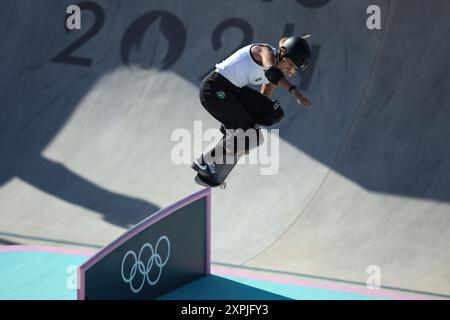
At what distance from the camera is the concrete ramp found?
34.4 feet

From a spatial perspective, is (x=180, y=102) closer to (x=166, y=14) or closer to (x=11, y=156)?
(x=166, y=14)

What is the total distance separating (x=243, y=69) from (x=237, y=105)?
37cm

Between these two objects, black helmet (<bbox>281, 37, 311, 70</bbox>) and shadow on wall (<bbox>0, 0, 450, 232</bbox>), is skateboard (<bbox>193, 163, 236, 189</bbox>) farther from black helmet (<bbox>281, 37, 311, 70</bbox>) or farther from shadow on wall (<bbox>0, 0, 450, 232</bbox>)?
shadow on wall (<bbox>0, 0, 450, 232</bbox>)

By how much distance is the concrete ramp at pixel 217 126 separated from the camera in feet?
34.4

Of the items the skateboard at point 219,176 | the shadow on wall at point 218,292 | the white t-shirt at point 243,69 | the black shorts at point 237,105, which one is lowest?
the shadow on wall at point 218,292

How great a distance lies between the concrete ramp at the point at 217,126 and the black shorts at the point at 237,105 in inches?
94.1

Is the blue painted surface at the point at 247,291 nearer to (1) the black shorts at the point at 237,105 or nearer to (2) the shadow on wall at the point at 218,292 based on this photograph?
(2) the shadow on wall at the point at 218,292

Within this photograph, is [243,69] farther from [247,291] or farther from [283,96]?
[283,96]

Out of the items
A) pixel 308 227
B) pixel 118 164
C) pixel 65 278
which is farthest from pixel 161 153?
pixel 65 278

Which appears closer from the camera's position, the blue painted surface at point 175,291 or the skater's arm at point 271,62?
the skater's arm at point 271,62

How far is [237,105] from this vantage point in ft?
27.0

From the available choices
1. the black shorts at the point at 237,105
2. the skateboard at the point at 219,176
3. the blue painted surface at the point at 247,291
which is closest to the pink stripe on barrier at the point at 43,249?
the blue painted surface at the point at 247,291

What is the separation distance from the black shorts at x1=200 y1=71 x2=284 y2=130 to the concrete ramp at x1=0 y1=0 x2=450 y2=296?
7.84 feet

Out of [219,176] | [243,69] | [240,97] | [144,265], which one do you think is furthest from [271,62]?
[144,265]
